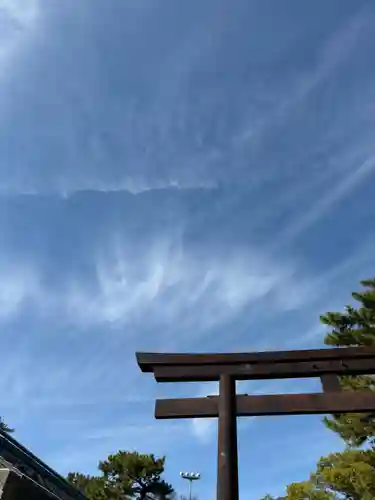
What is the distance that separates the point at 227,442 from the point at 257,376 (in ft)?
3.65

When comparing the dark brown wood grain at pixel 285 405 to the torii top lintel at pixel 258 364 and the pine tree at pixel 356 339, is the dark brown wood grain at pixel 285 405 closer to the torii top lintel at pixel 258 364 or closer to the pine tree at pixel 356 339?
the torii top lintel at pixel 258 364

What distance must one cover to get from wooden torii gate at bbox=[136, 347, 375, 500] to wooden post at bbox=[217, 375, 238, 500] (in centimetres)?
1

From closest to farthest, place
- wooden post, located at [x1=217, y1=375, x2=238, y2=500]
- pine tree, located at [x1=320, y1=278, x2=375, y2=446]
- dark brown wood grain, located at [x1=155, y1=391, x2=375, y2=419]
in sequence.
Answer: wooden post, located at [x1=217, y1=375, x2=238, y2=500] < dark brown wood grain, located at [x1=155, y1=391, x2=375, y2=419] < pine tree, located at [x1=320, y1=278, x2=375, y2=446]

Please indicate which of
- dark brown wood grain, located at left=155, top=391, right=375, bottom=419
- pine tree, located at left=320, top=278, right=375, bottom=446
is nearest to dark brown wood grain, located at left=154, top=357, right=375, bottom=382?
dark brown wood grain, located at left=155, top=391, right=375, bottom=419

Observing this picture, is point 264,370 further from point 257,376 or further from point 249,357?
point 249,357

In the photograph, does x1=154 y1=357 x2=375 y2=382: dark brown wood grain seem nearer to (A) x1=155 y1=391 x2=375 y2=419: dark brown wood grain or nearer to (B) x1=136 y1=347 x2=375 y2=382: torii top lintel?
(B) x1=136 y1=347 x2=375 y2=382: torii top lintel

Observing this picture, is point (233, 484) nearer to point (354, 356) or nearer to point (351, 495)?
point (354, 356)

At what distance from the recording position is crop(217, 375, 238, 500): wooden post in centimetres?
495

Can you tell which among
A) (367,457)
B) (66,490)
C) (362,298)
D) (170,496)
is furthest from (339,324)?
(170,496)

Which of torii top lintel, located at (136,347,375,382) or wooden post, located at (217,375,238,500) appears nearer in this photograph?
wooden post, located at (217,375,238,500)

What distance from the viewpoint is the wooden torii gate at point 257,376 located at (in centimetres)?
570

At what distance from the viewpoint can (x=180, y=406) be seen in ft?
19.7

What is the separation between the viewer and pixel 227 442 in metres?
5.27

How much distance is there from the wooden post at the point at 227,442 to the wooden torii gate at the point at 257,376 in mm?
13
